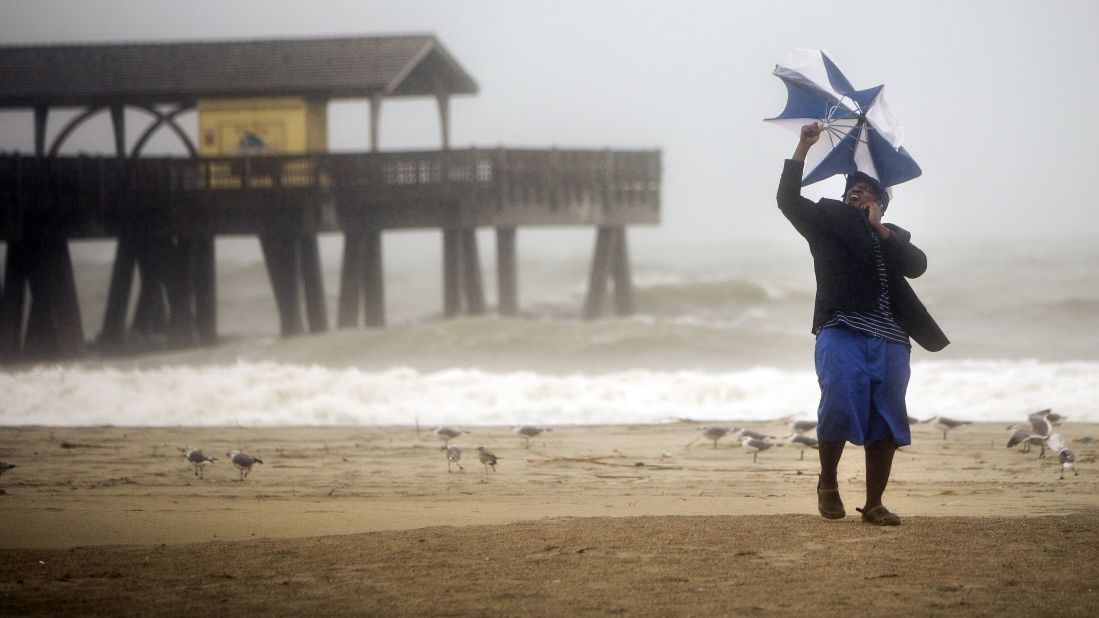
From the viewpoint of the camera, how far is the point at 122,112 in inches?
917

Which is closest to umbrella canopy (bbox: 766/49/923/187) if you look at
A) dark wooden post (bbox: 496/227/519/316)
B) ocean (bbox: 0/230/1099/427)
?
ocean (bbox: 0/230/1099/427)

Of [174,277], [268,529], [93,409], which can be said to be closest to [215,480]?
[268,529]

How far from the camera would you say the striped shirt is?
614cm

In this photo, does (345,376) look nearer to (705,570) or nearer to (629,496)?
(629,496)

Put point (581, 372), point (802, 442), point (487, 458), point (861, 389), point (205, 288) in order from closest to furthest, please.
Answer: point (861, 389) → point (487, 458) → point (802, 442) → point (581, 372) → point (205, 288)

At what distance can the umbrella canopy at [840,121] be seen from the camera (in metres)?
6.33

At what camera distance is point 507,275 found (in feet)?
72.3

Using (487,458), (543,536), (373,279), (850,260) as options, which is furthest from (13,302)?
(850,260)

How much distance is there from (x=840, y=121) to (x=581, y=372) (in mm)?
12309

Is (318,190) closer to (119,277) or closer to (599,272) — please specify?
(119,277)

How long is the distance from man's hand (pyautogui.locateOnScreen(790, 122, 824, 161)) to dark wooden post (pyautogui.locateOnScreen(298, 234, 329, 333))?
1639cm

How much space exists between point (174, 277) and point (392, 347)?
6.09 m

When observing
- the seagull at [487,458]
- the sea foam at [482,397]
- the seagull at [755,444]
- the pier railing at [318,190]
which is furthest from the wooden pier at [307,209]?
the seagull at [487,458]

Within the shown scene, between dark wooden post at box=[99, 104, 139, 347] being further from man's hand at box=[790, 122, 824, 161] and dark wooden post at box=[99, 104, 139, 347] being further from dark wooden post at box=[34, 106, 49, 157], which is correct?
man's hand at box=[790, 122, 824, 161]
